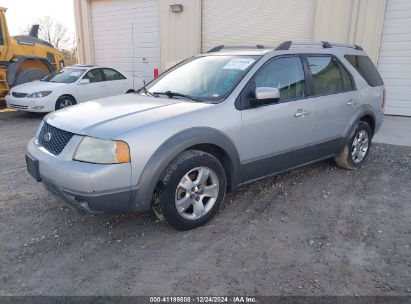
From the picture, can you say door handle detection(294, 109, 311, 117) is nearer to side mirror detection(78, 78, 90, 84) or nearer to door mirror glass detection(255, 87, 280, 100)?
door mirror glass detection(255, 87, 280, 100)

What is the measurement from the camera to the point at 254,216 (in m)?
3.70

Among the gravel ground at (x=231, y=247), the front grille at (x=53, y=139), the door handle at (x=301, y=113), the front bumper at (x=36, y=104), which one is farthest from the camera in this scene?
the front bumper at (x=36, y=104)

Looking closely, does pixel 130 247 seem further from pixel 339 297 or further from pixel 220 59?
pixel 220 59

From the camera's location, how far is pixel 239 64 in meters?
3.82

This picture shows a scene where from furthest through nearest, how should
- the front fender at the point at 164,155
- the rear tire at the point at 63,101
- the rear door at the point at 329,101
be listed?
the rear tire at the point at 63,101 → the rear door at the point at 329,101 → the front fender at the point at 164,155

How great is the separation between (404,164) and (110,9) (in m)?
12.4

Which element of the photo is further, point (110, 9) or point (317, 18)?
point (110, 9)

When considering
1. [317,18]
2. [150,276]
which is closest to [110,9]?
[317,18]

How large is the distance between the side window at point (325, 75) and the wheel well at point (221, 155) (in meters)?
1.53

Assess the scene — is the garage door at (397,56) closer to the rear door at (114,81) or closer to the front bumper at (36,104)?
the rear door at (114,81)

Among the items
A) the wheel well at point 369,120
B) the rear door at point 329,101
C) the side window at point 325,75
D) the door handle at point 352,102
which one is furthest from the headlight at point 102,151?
the wheel well at point 369,120

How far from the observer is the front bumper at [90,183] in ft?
9.09

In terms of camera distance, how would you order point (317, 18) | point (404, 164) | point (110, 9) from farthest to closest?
point (110, 9) < point (317, 18) < point (404, 164)

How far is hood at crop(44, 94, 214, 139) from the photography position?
294 centimetres
